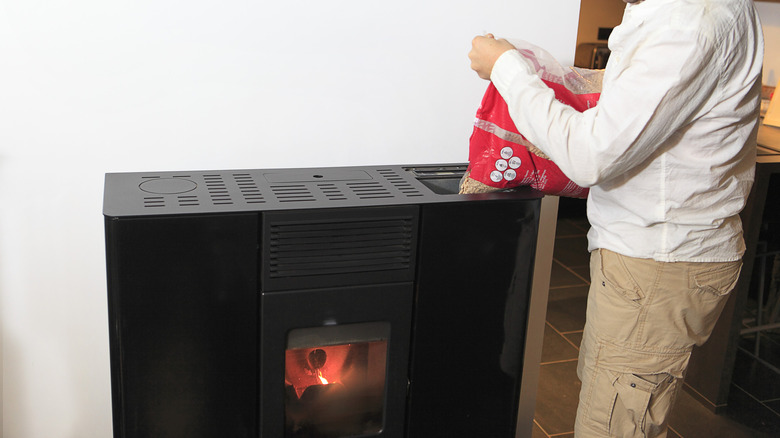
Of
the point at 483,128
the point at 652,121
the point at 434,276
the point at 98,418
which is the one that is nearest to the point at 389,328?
the point at 434,276

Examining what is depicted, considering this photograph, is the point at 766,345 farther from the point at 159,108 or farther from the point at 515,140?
the point at 159,108

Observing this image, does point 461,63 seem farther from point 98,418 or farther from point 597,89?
point 98,418

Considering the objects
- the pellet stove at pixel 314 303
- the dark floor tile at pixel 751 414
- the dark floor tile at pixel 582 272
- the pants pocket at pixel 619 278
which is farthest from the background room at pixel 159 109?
the dark floor tile at pixel 582 272

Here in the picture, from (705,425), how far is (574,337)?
0.68m

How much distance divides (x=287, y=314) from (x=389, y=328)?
0.70 ft

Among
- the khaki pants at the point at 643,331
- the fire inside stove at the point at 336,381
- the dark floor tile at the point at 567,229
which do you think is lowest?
the dark floor tile at the point at 567,229

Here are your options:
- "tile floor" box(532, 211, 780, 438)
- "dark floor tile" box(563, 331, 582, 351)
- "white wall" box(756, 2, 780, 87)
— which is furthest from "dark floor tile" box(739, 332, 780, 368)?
"white wall" box(756, 2, 780, 87)

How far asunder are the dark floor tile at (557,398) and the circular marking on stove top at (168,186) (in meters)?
1.42

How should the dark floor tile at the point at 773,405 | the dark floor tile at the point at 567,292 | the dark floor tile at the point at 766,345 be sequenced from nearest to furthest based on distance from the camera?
the dark floor tile at the point at 773,405
the dark floor tile at the point at 766,345
the dark floor tile at the point at 567,292

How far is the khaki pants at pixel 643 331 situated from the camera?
4.33 ft

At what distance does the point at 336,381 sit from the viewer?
1.48 m

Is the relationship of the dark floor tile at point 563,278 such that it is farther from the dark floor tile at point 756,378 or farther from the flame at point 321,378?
the flame at point 321,378

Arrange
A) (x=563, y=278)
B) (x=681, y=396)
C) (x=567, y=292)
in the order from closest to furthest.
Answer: (x=681, y=396), (x=567, y=292), (x=563, y=278)

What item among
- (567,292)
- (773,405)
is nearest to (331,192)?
(773,405)
